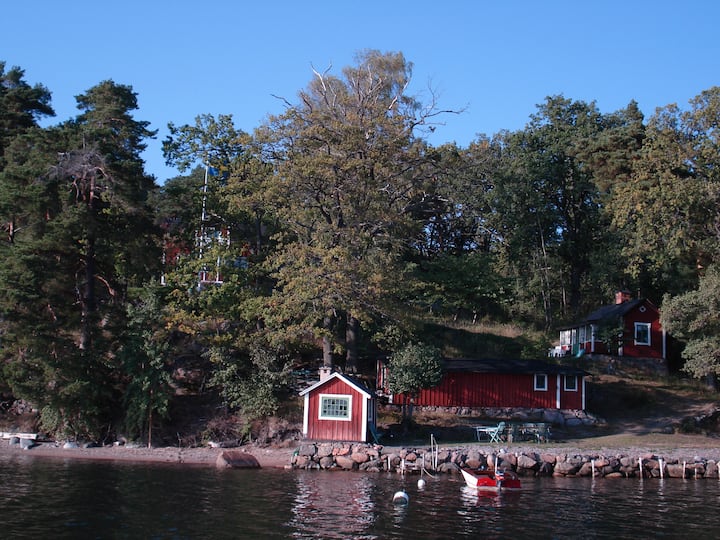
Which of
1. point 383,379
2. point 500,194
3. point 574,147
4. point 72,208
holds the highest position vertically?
point 574,147

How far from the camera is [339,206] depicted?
40.6m

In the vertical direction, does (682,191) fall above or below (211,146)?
below

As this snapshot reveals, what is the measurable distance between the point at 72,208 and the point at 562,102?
44.0 meters

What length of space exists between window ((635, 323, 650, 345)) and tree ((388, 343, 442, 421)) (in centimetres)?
2034

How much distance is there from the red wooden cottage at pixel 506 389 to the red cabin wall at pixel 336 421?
274 inches

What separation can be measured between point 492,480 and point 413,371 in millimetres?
10695

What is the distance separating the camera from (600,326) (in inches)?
2032

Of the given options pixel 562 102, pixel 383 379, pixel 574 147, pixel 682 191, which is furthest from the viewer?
pixel 562 102

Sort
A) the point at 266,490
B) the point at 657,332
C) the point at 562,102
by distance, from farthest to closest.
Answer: the point at 562,102 < the point at 657,332 < the point at 266,490

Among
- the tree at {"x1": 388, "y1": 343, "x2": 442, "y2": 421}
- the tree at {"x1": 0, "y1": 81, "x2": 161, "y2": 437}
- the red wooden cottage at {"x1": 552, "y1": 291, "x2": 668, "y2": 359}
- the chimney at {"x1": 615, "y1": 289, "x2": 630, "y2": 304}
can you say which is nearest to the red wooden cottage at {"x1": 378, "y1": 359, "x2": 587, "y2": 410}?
the tree at {"x1": 388, "y1": 343, "x2": 442, "y2": 421}

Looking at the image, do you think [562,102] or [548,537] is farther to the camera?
[562,102]

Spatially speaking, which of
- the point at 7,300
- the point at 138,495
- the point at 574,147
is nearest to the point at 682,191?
the point at 574,147

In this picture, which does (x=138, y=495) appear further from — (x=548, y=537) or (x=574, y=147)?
(x=574, y=147)

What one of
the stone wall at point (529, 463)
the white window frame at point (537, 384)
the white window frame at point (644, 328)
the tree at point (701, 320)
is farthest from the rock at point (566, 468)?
the white window frame at point (644, 328)
